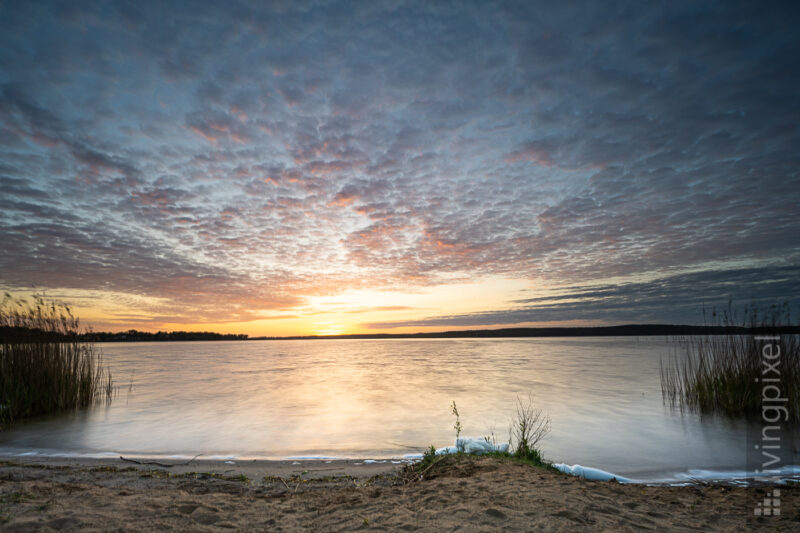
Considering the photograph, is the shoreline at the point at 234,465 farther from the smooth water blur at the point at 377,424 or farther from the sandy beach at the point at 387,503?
the smooth water blur at the point at 377,424

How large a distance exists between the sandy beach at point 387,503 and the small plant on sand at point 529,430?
0.87 meters

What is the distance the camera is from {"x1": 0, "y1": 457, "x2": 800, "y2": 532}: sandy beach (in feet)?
12.7

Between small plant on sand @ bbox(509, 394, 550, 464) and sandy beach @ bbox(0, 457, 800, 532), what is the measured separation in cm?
87

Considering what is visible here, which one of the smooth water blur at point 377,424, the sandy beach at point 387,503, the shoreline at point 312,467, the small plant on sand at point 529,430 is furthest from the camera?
the smooth water blur at point 377,424

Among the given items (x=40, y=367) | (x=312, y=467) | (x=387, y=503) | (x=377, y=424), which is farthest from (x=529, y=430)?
(x=40, y=367)

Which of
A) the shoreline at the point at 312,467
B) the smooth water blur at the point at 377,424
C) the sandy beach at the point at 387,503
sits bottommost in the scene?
the smooth water blur at the point at 377,424

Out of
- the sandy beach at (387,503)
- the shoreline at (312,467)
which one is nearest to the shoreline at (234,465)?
the shoreline at (312,467)

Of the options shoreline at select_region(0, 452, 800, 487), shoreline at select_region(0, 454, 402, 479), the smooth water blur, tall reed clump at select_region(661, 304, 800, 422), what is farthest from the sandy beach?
tall reed clump at select_region(661, 304, 800, 422)

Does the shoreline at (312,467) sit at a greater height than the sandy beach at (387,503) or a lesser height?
lesser

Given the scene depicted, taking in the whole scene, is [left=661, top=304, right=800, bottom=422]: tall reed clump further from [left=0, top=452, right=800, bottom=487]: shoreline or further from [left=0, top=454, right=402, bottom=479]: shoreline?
[left=0, top=454, right=402, bottom=479]: shoreline

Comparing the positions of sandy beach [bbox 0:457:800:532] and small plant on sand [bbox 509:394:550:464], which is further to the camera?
small plant on sand [bbox 509:394:550:464]

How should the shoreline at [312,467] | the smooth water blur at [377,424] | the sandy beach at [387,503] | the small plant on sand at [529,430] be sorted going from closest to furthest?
the sandy beach at [387,503]
the shoreline at [312,467]
the small plant on sand at [529,430]
the smooth water blur at [377,424]

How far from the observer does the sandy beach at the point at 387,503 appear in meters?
3.88

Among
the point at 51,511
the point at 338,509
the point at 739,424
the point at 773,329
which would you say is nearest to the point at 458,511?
the point at 338,509
